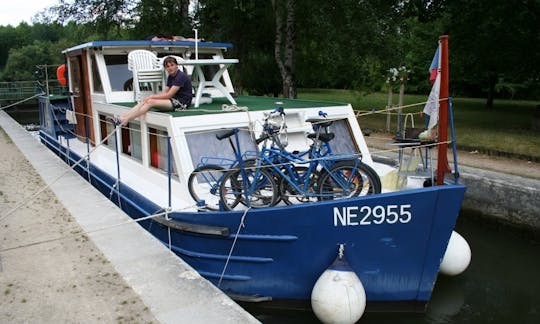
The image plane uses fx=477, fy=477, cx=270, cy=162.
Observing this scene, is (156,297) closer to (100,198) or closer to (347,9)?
(100,198)

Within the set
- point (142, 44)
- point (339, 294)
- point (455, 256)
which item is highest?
point (142, 44)

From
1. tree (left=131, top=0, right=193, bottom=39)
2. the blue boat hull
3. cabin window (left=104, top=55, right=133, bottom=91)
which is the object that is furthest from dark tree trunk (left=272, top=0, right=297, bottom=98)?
the blue boat hull

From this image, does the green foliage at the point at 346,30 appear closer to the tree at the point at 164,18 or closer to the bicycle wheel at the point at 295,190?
the tree at the point at 164,18

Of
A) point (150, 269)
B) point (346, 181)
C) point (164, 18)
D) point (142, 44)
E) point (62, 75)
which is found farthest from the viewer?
point (164, 18)

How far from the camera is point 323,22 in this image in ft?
46.0

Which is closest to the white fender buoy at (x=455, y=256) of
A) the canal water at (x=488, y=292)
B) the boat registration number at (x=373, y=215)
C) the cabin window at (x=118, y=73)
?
the canal water at (x=488, y=292)

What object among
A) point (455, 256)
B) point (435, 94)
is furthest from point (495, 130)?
point (435, 94)

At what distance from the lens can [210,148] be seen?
6129 millimetres

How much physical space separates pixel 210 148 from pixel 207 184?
0.48m

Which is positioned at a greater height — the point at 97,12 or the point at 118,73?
the point at 97,12

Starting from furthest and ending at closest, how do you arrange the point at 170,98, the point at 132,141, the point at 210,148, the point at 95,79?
the point at 95,79 → the point at 132,141 → the point at 170,98 → the point at 210,148

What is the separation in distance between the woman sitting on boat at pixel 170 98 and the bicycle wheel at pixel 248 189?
1.80 meters

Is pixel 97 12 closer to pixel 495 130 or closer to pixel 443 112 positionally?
pixel 495 130

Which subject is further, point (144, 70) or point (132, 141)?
point (132, 141)
